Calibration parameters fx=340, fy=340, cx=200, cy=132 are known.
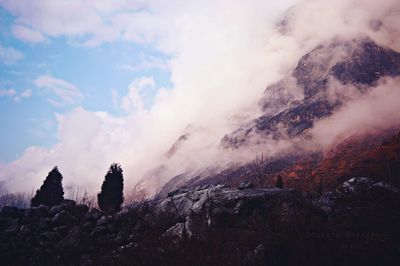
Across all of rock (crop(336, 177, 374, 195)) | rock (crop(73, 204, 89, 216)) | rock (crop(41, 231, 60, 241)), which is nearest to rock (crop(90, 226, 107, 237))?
rock (crop(41, 231, 60, 241))

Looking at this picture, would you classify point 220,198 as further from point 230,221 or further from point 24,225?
point 24,225

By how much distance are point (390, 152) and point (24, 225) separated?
182161mm

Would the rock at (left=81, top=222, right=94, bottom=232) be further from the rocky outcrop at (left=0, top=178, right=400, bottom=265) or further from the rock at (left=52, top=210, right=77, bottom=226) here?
the rock at (left=52, top=210, right=77, bottom=226)

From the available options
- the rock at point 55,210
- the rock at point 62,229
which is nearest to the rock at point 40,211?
the rock at point 55,210

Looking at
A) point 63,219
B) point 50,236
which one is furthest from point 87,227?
point 50,236

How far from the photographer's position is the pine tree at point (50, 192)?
51.3 meters

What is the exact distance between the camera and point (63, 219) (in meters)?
27.1

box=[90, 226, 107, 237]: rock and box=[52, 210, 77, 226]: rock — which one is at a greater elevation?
box=[52, 210, 77, 226]: rock

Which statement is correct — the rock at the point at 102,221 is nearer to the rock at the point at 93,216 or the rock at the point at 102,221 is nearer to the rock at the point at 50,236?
the rock at the point at 93,216

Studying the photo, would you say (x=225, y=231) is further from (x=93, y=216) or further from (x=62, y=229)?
(x=93, y=216)

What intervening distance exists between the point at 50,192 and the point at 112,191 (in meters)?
9.43

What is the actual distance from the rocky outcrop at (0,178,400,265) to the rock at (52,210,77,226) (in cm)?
7

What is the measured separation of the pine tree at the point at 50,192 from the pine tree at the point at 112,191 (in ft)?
20.7

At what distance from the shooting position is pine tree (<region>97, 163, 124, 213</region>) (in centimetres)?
5291
